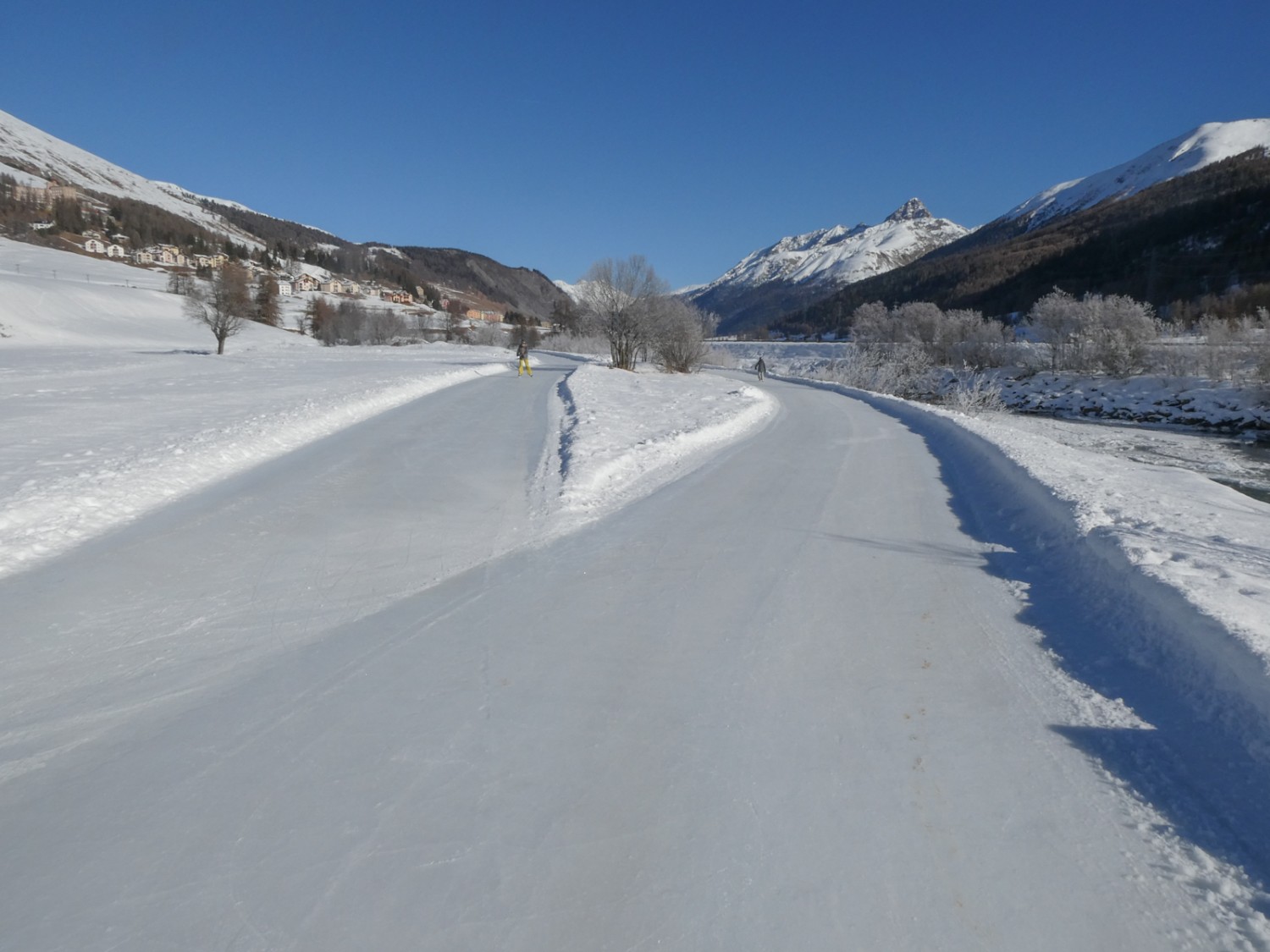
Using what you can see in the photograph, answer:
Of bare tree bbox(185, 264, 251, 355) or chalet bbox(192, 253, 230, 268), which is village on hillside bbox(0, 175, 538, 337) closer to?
chalet bbox(192, 253, 230, 268)

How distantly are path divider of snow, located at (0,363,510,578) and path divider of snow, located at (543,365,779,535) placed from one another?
4.47 m

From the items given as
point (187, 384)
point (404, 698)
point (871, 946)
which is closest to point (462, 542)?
point (404, 698)

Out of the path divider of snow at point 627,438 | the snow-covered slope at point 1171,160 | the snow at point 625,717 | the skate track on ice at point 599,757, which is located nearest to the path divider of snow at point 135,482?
the snow at point 625,717

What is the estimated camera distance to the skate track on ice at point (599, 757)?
2.23 metres

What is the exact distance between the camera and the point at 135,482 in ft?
25.2

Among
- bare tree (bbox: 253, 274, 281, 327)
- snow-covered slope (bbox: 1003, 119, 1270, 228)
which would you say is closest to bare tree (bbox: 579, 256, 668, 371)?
bare tree (bbox: 253, 274, 281, 327)

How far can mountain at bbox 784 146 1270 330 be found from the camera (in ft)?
253

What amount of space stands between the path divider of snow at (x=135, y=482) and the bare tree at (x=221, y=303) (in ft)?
129

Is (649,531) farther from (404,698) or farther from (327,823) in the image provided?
(327,823)

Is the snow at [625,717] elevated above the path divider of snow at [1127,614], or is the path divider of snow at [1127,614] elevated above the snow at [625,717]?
the path divider of snow at [1127,614]

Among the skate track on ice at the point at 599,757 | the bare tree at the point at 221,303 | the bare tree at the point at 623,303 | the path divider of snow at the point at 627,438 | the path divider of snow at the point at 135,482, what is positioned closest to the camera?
the skate track on ice at the point at 599,757

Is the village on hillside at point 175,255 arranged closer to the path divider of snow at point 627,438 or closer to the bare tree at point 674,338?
the bare tree at point 674,338

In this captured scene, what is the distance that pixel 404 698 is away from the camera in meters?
3.51

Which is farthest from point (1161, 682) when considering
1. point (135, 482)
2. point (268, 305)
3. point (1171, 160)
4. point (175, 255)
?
point (1171, 160)
